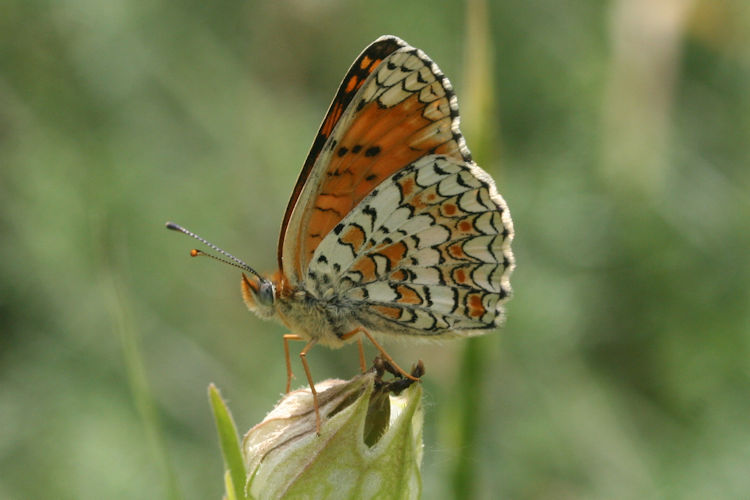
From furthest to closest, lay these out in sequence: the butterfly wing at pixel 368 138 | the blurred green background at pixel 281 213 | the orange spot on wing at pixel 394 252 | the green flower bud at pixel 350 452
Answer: the blurred green background at pixel 281 213
the orange spot on wing at pixel 394 252
the butterfly wing at pixel 368 138
the green flower bud at pixel 350 452

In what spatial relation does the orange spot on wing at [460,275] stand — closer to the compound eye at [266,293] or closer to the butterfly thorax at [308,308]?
the butterfly thorax at [308,308]

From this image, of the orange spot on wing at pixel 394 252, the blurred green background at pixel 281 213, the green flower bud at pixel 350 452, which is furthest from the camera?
the blurred green background at pixel 281 213

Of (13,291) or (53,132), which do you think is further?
(53,132)

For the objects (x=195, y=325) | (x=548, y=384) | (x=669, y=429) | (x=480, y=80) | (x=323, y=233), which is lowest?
(x=669, y=429)

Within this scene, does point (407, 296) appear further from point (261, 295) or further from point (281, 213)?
point (281, 213)

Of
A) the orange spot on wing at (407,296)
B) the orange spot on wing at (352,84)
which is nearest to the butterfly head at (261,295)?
the orange spot on wing at (407,296)

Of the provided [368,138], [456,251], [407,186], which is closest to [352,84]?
[368,138]

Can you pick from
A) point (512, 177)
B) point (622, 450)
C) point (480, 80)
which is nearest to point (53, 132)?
point (512, 177)

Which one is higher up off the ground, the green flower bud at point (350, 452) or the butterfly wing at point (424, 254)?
the butterfly wing at point (424, 254)

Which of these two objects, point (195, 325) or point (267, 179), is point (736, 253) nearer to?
point (267, 179)
